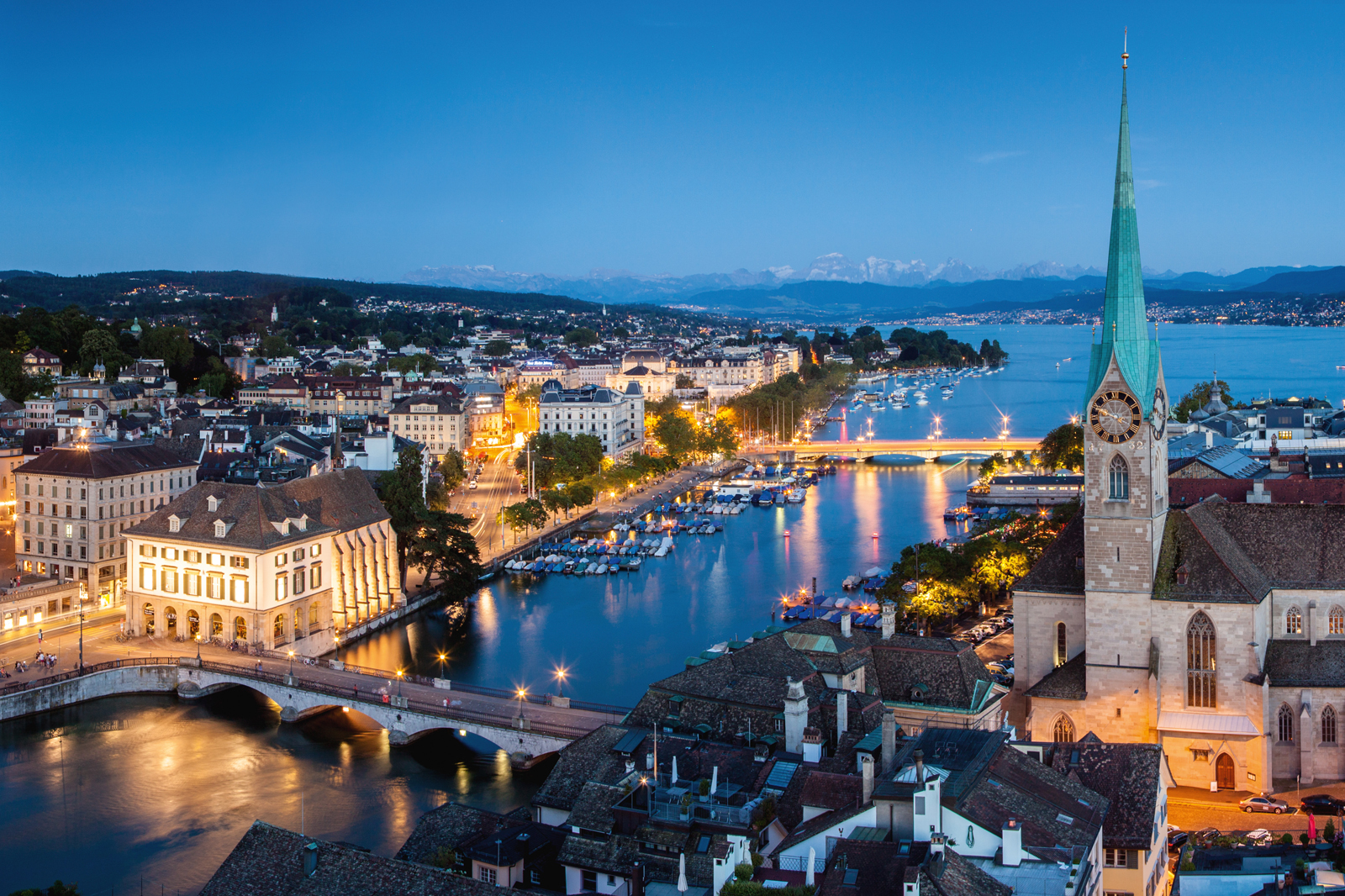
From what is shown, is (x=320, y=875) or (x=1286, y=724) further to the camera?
(x=1286, y=724)

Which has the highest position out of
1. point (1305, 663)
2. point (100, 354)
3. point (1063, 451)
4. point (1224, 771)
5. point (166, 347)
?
point (166, 347)

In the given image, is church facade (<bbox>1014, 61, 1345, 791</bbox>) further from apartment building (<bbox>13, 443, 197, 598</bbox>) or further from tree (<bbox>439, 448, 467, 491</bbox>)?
tree (<bbox>439, 448, 467, 491</bbox>)

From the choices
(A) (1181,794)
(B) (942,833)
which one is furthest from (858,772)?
(A) (1181,794)

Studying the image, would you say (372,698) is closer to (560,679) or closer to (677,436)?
(560,679)

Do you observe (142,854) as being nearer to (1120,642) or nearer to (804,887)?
(804,887)

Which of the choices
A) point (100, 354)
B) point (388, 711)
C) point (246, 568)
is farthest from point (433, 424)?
point (388, 711)

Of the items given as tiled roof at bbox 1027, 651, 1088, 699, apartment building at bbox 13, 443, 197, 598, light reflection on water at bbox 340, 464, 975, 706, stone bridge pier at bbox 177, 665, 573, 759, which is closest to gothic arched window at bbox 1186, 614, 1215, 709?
tiled roof at bbox 1027, 651, 1088, 699
